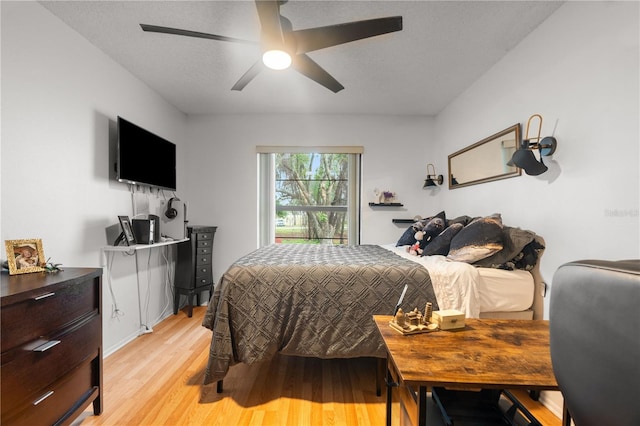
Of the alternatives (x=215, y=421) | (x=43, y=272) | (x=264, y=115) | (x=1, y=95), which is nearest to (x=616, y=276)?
(x=215, y=421)

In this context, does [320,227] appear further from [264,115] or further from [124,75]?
[124,75]

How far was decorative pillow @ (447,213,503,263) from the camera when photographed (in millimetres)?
1965

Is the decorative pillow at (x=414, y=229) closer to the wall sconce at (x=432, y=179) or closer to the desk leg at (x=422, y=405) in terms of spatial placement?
the wall sconce at (x=432, y=179)

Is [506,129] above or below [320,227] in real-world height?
above

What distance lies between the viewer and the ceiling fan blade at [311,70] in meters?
1.84

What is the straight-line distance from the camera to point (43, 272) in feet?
5.12

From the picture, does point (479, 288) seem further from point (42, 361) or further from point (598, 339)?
point (42, 361)

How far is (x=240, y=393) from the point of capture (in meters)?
1.87

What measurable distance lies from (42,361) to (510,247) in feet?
8.66

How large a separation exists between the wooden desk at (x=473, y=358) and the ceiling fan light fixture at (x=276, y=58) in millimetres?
1519

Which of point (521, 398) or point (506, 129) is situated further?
point (506, 129)

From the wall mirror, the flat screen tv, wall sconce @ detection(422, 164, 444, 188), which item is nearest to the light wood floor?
the flat screen tv

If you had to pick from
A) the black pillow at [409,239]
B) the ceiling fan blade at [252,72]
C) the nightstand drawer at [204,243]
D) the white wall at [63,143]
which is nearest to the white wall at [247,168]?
the nightstand drawer at [204,243]

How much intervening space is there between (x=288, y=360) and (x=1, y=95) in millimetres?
2479
